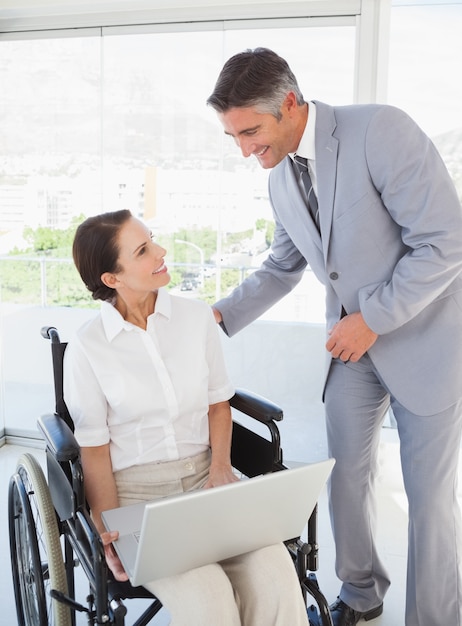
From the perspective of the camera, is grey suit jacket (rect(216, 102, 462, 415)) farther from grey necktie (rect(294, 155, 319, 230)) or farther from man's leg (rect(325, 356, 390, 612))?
man's leg (rect(325, 356, 390, 612))

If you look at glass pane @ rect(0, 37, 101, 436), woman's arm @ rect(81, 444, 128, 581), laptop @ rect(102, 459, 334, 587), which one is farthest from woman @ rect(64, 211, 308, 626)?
glass pane @ rect(0, 37, 101, 436)

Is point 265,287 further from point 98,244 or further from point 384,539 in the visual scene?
point 384,539

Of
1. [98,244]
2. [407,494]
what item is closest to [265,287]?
[98,244]

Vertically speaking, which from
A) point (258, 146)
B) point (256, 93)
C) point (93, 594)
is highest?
point (256, 93)

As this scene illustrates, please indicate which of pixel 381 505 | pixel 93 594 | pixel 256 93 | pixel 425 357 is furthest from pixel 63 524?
pixel 381 505

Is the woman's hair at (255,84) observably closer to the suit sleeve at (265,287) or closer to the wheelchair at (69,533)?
the suit sleeve at (265,287)

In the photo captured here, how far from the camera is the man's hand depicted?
173 cm

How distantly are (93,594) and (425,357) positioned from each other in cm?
97

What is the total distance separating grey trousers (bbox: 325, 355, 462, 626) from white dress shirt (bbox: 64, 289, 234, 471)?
1.36 ft

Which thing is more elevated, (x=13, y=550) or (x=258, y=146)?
(x=258, y=146)

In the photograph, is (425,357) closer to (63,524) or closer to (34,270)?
(63,524)

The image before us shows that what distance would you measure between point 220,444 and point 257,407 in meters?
0.14

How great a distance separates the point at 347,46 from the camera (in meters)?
2.86

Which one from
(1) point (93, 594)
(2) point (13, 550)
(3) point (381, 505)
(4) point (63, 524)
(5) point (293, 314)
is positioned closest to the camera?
(1) point (93, 594)
